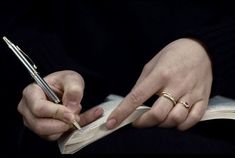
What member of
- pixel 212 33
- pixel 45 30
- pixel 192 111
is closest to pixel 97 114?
pixel 192 111

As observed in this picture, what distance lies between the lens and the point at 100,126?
0.89 m

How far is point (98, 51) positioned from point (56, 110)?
0.44 metres

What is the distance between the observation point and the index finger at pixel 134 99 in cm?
89

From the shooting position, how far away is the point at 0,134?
4.15 ft

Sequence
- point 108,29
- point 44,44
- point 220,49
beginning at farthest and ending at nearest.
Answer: point 108,29, point 44,44, point 220,49

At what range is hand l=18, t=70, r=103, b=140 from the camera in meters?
0.89

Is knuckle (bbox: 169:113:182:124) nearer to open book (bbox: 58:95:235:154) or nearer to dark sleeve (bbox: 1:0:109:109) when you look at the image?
open book (bbox: 58:95:235:154)

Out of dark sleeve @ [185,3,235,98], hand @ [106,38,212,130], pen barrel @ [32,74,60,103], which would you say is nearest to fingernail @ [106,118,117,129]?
hand @ [106,38,212,130]

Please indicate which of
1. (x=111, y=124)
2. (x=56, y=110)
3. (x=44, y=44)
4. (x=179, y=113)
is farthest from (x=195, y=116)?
(x=44, y=44)

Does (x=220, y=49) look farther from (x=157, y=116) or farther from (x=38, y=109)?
(x=38, y=109)

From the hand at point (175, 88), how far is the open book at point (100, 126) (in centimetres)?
1

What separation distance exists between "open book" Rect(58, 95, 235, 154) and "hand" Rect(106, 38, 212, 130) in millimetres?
14

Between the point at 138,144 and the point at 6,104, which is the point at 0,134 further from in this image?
the point at 138,144

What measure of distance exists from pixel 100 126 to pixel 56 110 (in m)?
0.09
